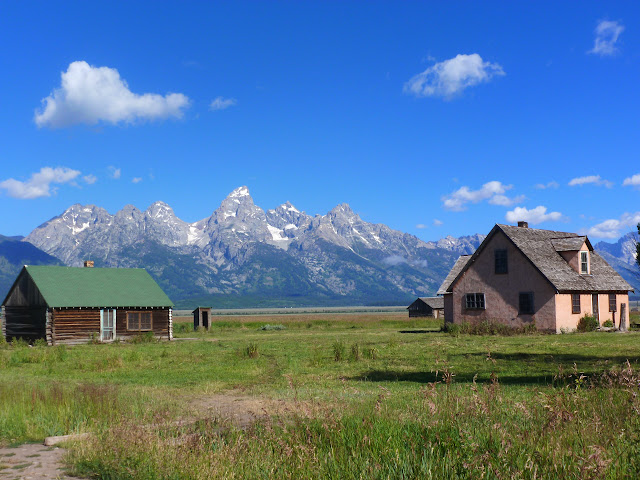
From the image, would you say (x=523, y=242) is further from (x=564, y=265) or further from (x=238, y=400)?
(x=238, y=400)

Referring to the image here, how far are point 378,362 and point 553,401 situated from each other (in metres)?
15.4

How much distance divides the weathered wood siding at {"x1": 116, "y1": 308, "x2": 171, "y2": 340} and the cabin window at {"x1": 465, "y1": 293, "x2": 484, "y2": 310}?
22441 millimetres

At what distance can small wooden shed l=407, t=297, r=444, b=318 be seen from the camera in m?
81.6

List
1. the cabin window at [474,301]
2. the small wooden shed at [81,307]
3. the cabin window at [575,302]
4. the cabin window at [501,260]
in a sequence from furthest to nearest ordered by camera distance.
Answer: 1. the cabin window at [474,301]
2. the cabin window at [501,260]
3. the small wooden shed at [81,307]
4. the cabin window at [575,302]

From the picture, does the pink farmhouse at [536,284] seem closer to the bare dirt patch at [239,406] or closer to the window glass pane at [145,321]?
the window glass pane at [145,321]

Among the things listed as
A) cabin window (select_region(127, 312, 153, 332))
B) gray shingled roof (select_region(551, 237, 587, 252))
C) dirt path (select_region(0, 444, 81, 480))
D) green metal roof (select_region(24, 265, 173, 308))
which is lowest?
cabin window (select_region(127, 312, 153, 332))

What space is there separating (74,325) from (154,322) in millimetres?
5738

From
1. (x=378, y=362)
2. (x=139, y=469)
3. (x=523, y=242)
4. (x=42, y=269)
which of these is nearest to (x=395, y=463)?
(x=139, y=469)

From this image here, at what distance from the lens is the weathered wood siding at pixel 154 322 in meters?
44.8

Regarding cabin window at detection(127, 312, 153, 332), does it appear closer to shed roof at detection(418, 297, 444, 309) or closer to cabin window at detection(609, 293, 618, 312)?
cabin window at detection(609, 293, 618, 312)

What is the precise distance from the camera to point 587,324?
4231 centimetres

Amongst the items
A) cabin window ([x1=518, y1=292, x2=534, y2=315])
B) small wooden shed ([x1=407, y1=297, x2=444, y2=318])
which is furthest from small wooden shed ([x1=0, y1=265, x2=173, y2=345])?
small wooden shed ([x1=407, y1=297, x2=444, y2=318])

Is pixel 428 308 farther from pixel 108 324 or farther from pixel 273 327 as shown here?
pixel 108 324

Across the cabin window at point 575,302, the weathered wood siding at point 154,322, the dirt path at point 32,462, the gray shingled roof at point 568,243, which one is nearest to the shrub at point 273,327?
the weathered wood siding at point 154,322
